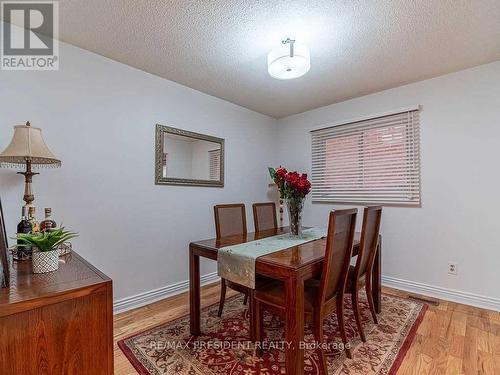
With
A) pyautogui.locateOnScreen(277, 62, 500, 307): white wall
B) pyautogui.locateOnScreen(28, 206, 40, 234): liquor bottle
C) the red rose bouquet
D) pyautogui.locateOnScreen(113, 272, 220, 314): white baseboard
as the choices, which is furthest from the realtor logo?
pyautogui.locateOnScreen(277, 62, 500, 307): white wall

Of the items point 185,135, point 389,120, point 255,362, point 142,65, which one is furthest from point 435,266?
point 142,65

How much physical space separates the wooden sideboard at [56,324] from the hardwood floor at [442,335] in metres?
0.70

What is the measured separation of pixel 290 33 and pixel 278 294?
1876 mm

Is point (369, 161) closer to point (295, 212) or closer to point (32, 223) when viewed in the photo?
point (295, 212)

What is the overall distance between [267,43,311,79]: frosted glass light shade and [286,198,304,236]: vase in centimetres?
103

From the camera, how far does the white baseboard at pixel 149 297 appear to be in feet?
7.60

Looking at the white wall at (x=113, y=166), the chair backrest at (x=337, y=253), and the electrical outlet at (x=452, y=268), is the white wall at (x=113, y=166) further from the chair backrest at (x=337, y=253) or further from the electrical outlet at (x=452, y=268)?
the electrical outlet at (x=452, y=268)

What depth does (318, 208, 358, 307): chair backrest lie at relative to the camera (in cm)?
145

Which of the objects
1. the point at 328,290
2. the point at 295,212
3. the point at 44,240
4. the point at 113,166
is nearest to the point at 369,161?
the point at 295,212

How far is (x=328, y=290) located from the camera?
1559 mm

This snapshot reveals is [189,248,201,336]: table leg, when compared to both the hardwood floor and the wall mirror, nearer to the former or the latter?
the hardwood floor

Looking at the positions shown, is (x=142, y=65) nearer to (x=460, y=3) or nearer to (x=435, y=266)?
(x=460, y=3)

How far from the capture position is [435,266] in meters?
2.65

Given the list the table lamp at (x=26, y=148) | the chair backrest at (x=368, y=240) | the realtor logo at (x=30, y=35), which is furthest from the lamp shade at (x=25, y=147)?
the chair backrest at (x=368, y=240)
